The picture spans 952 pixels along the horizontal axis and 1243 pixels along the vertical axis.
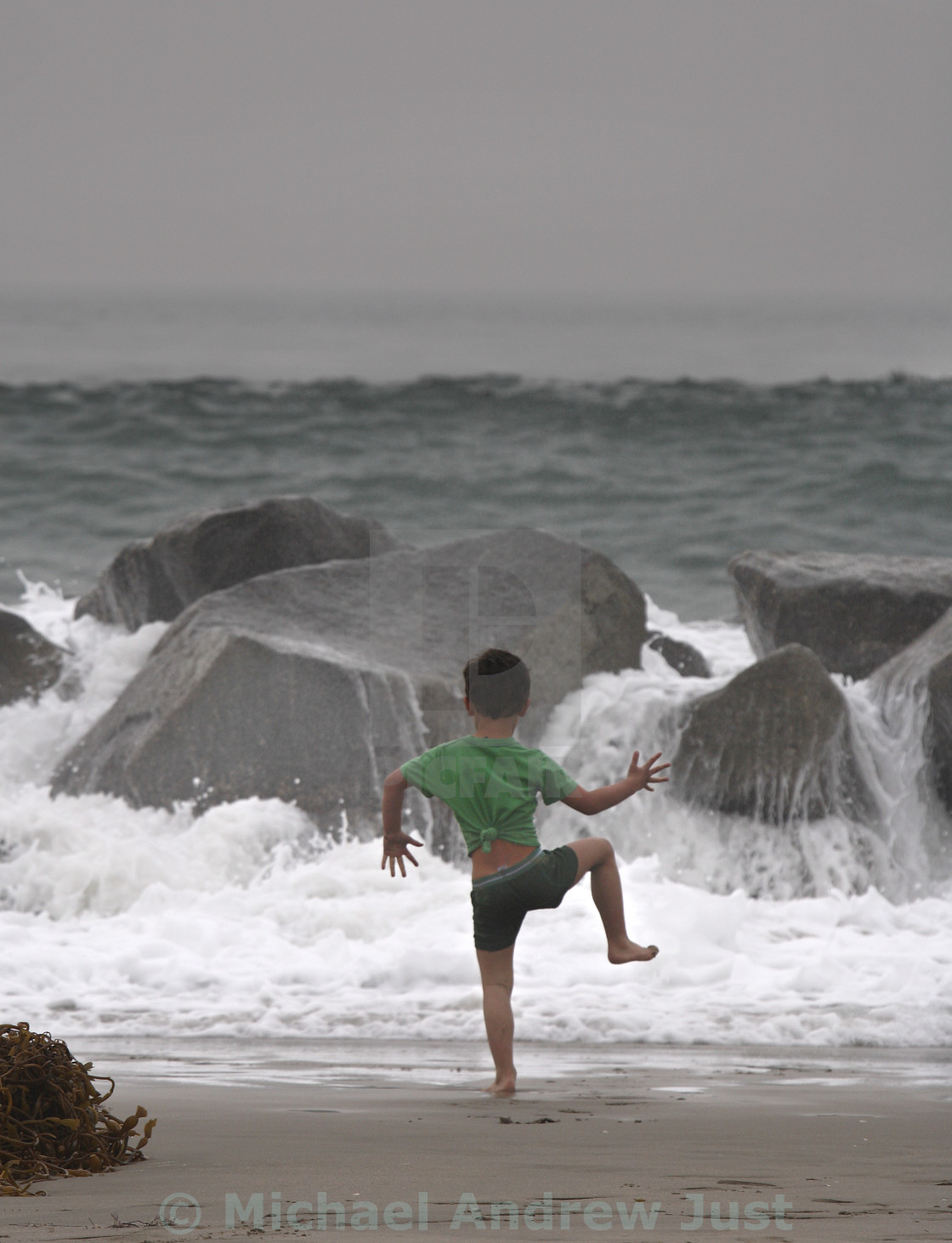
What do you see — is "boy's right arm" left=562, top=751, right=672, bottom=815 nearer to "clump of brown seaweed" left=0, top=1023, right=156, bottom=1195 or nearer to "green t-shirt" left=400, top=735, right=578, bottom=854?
"green t-shirt" left=400, top=735, right=578, bottom=854

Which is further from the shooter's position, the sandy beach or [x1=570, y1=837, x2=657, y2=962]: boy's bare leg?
[x1=570, y1=837, x2=657, y2=962]: boy's bare leg

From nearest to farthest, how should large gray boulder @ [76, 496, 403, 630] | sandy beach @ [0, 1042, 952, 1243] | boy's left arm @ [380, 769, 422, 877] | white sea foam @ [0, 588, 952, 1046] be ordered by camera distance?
sandy beach @ [0, 1042, 952, 1243], boy's left arm @ [380, 769, 422, 877], white sea foam @ [0, 588, 952, 1046], large gray boulder @ [76, 496, 403, 630]

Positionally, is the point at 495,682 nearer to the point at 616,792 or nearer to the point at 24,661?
the point at 616,792

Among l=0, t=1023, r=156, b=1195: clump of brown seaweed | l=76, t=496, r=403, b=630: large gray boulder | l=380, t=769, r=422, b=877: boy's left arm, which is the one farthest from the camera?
l=76, t=496, r=403, b=630: large gray boulder

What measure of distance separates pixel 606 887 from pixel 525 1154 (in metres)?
0.75

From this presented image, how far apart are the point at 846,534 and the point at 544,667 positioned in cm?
Answer: 1608

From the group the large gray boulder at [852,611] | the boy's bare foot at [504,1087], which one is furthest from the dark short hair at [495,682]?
the large gray boulder at [852,611]

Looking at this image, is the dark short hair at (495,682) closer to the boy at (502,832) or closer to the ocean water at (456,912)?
the boy at (502,832)

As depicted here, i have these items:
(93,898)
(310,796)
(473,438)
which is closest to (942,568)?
(310,796)

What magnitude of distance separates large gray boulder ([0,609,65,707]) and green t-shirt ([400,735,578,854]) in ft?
23.7

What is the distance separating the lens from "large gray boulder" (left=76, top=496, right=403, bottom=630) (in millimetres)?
9516

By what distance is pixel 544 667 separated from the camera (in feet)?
27.0

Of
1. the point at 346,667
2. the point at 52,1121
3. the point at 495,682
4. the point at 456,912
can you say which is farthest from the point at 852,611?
the point at 52,1121

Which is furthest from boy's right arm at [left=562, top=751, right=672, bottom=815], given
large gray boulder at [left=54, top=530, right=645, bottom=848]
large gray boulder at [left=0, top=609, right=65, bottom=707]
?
large gray boulder at [left=0, top=609, right=65, bottom=707]
